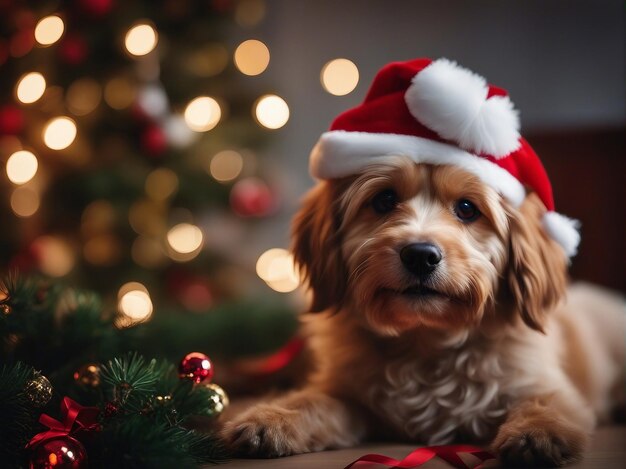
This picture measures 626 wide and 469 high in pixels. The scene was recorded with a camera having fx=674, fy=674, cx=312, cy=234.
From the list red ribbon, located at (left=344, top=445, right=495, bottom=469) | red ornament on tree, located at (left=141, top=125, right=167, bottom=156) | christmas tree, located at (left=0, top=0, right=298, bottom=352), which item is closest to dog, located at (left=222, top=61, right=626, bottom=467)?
red ribbon, located at (left=344, top=445, right=495, bottom=469)

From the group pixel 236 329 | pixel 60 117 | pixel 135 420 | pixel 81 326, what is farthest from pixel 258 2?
pixel 135 420

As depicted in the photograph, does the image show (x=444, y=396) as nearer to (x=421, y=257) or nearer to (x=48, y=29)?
(x=421, y=257)

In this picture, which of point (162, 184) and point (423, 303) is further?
point (162, 184)

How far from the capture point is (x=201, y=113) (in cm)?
331

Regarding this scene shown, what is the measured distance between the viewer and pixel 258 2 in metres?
3.51

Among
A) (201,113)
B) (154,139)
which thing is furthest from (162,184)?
(201,113)

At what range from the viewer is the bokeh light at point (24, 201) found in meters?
3.12

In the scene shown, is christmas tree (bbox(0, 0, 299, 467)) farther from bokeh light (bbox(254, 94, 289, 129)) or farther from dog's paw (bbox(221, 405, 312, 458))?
dog's paw (bbox(221, 405, 312, 458))

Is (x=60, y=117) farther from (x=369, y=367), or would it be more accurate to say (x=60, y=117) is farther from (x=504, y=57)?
(x=504, y=57)

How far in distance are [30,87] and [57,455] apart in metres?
2.09

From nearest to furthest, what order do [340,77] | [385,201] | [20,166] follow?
[385,201], [20,166], [340,77]

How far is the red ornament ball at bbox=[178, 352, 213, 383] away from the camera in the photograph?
1.55 metres

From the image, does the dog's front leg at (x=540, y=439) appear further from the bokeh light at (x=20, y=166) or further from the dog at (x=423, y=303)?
the bokeh light at (x=20, y=166)

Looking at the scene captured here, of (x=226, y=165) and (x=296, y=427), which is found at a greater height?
(x=226, y=165)
